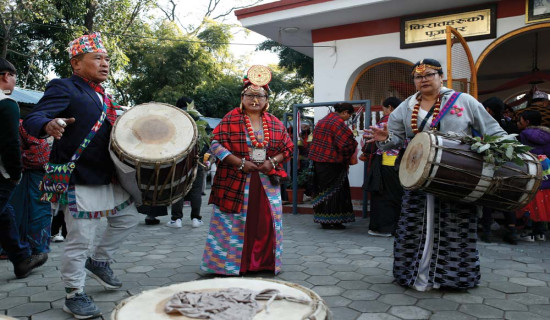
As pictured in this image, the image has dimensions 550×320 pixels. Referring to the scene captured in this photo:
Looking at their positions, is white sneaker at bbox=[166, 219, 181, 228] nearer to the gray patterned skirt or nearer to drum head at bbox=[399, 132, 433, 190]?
the gray patterned skirt

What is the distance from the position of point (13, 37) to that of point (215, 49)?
1247 cm

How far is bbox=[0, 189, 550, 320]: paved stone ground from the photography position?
293cm

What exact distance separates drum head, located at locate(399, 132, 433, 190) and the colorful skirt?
278 cm

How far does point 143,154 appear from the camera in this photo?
2.56m

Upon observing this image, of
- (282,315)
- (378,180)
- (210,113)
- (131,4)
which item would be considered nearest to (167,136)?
(282,315)

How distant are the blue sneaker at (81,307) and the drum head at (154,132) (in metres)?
1.06

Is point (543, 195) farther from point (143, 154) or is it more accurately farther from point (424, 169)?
point (143, 154)

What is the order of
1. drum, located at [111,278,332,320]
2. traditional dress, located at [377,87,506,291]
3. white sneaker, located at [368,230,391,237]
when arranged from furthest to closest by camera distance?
white sneaker, located at [368,230,391,237] < traditional dress, located at [377,87,506,291] < drum, located at [111,278,332,320]

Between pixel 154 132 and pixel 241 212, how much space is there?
52.1 inches

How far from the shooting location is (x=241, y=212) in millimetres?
3742

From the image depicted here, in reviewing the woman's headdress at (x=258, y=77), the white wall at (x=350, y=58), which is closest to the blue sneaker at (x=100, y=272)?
the woman's headdress at (x=258, y=77)

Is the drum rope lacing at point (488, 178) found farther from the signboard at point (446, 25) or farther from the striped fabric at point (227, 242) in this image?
the signboard at point (446, 25)

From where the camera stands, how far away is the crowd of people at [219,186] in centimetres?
280

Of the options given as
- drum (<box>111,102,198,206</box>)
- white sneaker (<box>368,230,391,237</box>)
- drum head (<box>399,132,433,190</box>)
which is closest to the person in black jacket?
drum (<box>111,102,198,206</box>)
